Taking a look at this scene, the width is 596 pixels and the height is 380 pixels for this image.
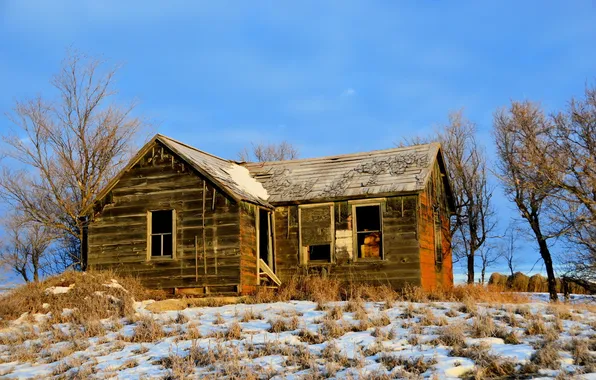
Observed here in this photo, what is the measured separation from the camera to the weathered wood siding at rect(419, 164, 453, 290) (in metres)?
19.6

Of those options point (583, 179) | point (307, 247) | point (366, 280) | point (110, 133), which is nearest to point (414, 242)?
point (366, 280)

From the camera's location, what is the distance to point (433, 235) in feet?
69.6

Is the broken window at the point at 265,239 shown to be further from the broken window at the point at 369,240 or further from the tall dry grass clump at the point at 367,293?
the broken window at the point at 369,240

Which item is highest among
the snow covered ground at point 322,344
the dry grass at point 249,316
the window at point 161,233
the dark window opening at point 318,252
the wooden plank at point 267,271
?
the window at point 161,233

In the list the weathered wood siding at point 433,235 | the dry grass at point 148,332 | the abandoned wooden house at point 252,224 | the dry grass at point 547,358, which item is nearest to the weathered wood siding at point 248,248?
the abandoned wooden house at point 252,224

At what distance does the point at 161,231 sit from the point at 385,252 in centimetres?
729

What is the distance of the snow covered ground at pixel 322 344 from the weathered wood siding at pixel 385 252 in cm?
445

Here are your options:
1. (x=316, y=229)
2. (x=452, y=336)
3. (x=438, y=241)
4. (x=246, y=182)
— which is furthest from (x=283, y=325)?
(x=438, y=241)

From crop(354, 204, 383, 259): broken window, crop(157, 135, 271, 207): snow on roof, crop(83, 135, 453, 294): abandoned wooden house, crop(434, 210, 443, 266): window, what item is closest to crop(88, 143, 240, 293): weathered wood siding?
crop(83, 135, 453, 294): abandoned wooden house

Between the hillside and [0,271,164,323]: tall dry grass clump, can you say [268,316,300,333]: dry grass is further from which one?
[0,271,164,323]: tall dry grass clump

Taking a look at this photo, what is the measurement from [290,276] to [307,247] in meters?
1.09

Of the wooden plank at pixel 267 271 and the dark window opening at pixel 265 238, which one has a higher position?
the dark window opening at pixel 265 238

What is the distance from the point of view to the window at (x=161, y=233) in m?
19.5

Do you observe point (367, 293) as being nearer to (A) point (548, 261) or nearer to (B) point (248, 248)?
(B) point (248, 248)
